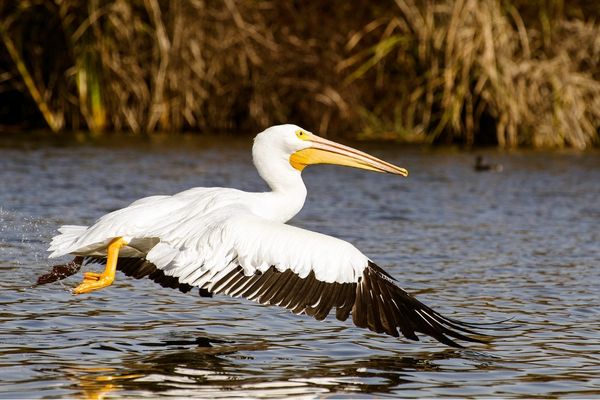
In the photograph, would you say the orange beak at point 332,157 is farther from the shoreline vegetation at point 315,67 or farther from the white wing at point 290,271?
the shoreline vegetation at point 315,67

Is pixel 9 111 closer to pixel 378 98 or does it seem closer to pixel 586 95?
pixel 378 98

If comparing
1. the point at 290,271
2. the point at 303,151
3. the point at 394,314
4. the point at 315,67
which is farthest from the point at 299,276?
the point at 315,67

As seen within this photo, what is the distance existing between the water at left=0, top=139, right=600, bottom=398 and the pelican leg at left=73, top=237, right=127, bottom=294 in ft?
0.99

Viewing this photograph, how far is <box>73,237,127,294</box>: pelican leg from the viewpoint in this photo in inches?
255

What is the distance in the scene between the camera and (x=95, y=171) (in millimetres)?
14961

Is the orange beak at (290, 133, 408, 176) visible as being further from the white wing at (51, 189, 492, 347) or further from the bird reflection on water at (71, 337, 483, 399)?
the bird reflection on water at (71, 337, 483, 399)

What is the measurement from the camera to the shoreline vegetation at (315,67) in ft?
61.8

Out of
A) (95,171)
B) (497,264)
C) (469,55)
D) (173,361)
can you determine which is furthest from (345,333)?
(469,55)

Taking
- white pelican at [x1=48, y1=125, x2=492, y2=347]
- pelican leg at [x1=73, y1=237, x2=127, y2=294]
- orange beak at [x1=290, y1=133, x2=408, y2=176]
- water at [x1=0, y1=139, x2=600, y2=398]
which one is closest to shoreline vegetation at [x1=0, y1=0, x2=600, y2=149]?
water at [x1=0, y1=139, x2=600, y2=398]

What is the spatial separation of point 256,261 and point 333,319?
4.15ft

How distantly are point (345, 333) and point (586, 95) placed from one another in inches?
510

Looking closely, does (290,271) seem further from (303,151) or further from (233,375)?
(303,151)

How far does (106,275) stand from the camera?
6492mm

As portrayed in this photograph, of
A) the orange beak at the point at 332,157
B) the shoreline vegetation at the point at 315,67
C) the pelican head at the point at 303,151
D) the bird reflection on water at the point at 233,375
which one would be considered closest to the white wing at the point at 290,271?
the bird reflection on water at the point at 233,375
